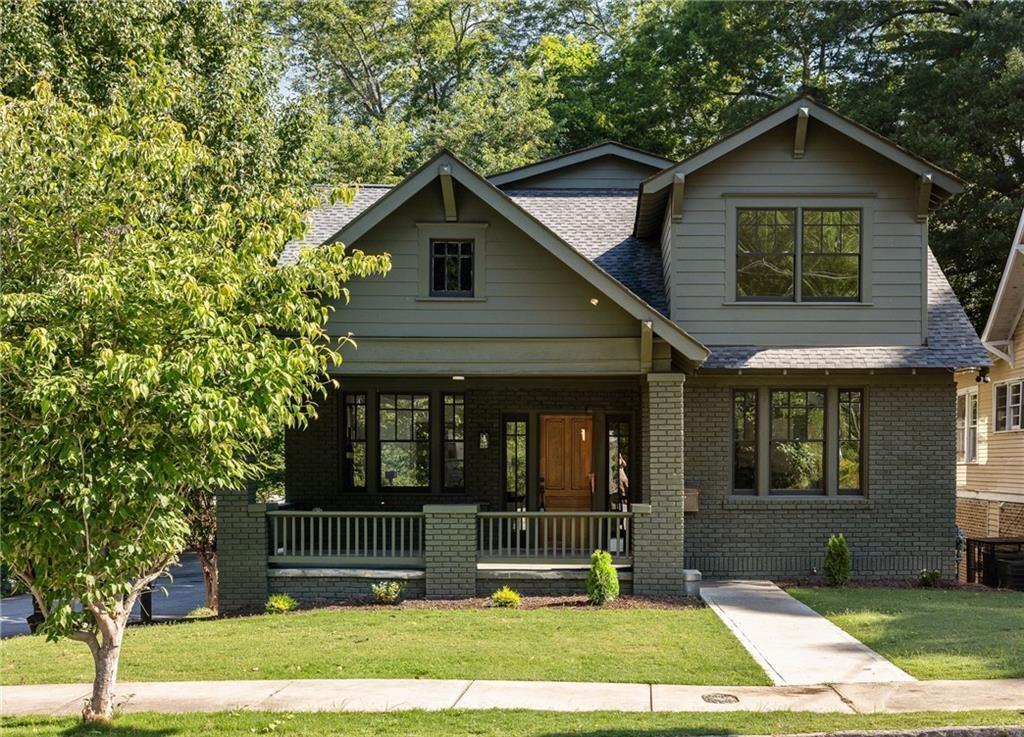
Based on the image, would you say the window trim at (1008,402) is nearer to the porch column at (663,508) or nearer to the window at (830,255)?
the window at (830,255)

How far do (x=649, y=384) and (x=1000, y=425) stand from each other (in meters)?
13.2

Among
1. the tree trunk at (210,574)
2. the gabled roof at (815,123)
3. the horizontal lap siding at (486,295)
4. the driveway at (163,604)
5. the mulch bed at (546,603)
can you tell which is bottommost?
the driveway at (163,604)

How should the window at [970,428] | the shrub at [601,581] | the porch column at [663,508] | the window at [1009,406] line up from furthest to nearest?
the window at [970,428]
the window at [1009,406]
the porch column at [663,508]
the shrub at [601,581]

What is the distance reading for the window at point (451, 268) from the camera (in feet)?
50.2

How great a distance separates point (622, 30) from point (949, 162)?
62.6 feet

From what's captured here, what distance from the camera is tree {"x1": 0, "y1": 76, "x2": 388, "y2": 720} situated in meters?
7.90

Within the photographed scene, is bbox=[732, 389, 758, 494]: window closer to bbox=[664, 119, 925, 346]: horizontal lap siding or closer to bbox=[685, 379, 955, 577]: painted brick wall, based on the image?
bbox=[685, 379, 955, 577]: painted brick wall

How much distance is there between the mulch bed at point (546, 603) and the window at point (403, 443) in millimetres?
4143

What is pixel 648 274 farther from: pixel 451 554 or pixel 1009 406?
pixel 1009 406

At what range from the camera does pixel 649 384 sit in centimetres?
1484

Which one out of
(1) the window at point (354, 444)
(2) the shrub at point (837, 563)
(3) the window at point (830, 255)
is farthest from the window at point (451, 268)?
(2) the shrub at point (837, 563)

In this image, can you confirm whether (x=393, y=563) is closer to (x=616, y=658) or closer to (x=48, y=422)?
(x=616, y=658)

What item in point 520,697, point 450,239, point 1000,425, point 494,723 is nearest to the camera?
point 494,723

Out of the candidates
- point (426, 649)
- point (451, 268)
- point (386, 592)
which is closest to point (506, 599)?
point (386, 592)
